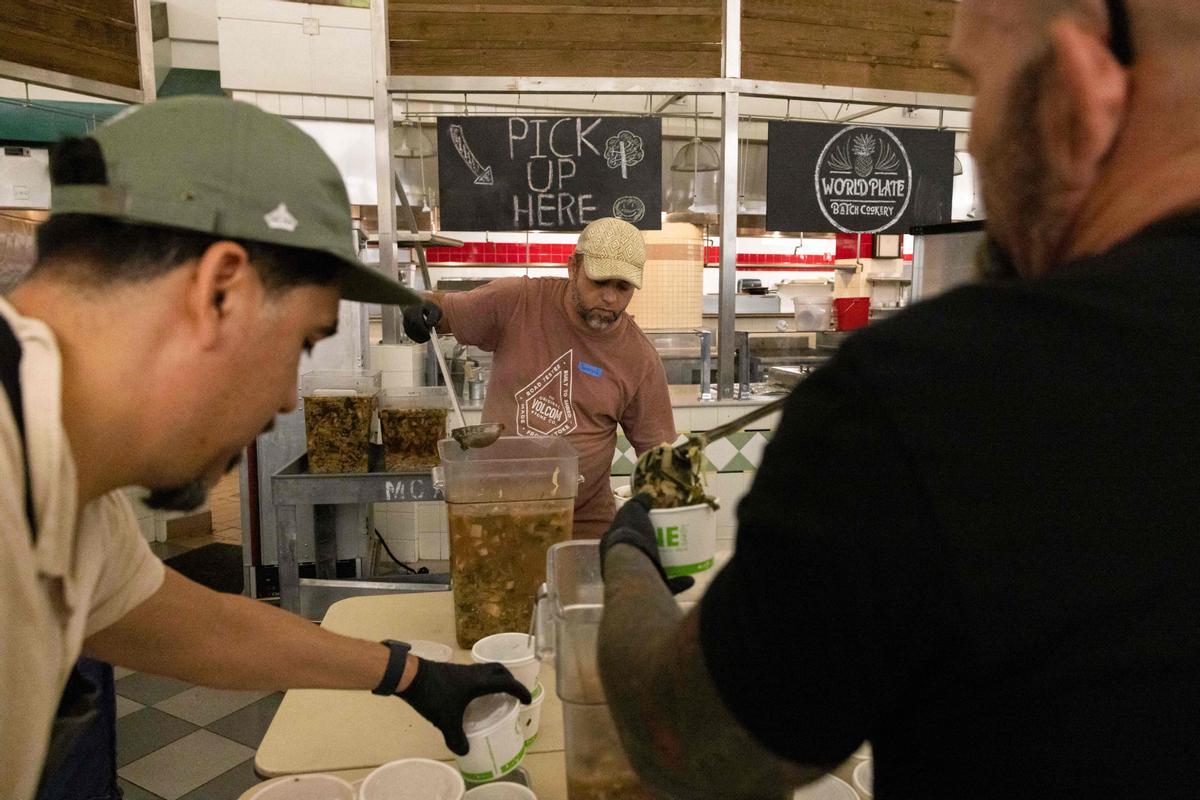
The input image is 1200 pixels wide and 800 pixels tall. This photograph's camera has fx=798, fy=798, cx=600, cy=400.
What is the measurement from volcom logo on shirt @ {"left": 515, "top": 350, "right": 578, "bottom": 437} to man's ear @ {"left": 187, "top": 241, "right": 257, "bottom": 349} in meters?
1.86

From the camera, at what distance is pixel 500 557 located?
5.29 ft

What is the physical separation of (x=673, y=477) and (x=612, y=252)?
4.71ft

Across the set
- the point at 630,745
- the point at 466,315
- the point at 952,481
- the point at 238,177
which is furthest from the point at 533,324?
the point at 952,481

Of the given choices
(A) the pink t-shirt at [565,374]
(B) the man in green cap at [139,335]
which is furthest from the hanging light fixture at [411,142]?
(B) the man in green cap at [139,335]

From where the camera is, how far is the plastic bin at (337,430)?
300 centimetres

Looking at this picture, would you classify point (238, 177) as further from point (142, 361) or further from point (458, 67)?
point (458, 67)

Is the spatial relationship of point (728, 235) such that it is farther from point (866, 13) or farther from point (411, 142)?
point (411, 142)

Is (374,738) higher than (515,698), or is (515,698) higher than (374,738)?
(515,698)

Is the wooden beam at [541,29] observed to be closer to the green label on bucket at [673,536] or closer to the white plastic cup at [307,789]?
the green label on bucket at [673,536]

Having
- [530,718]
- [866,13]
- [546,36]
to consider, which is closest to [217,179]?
[530,718]

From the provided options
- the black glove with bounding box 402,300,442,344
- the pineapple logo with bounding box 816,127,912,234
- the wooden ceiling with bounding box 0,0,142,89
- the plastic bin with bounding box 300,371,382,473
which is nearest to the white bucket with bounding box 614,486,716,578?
the black glove with bounding box 402,300,442,344

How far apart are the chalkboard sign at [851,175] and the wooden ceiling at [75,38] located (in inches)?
123

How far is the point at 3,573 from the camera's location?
72cm

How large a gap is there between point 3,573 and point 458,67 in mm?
3538
